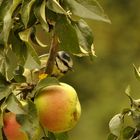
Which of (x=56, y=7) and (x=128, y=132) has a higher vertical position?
(x=56, y=7)

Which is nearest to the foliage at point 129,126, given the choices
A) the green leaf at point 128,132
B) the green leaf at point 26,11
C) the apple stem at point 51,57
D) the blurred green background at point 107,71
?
the green leaf at point 128,132

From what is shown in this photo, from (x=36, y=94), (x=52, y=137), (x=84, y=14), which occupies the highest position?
(x=84, y=14)

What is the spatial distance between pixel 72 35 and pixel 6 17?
0.31ft

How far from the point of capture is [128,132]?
3.67 feet

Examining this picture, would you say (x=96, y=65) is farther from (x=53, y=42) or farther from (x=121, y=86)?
(x=53, y=42)

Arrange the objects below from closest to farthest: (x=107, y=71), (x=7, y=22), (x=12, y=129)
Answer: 1. (x=7, y=22)
2. (x=12, y=129)
3. (x=107, y=71)

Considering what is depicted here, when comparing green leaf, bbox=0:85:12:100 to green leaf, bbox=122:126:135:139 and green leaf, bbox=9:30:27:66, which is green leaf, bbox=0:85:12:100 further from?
green leaf, bbox=122:126:135:139

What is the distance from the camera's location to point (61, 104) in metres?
1.08

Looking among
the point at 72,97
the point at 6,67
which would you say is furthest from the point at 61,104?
the point at 6,67

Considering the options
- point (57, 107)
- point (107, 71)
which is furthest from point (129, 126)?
point (107, 71)

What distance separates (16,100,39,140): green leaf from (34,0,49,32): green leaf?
11 centimetres

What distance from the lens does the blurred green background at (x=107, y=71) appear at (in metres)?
5.42

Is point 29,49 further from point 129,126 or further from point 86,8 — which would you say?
point 129,126

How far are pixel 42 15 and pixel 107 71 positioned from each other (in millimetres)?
4942
